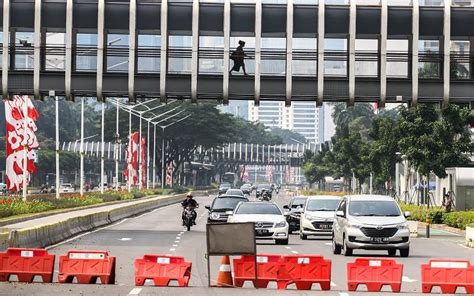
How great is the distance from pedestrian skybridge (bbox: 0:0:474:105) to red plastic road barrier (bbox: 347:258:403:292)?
24535 mm

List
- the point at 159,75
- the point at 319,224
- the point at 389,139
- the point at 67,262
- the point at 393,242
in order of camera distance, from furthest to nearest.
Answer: the point at 389,139 → the point at 159,75 → the point at 319,224 → the point at 393,242 → the point at 67,262

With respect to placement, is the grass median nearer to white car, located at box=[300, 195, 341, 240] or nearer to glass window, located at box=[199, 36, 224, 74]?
glass window, located at box=[199, 36, 224, 74]

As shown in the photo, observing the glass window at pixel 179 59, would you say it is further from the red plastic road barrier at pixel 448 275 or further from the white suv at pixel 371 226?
the red plastic road barrier at pixel 448 275

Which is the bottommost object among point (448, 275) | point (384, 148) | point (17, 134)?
point (448, 275)

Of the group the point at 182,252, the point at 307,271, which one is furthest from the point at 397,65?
the point at 307,271

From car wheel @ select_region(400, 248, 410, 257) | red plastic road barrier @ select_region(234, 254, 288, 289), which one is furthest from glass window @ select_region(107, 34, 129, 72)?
red plastic road barrier @ select_region(234, 254, 288, 289)

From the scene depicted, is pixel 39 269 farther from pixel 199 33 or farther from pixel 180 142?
pixel 180 142

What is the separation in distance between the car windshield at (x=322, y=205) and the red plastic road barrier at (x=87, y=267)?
72.5ft

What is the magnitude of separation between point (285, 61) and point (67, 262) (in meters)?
25.9

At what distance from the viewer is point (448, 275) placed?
76.9 ft

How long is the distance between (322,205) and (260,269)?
896 inches

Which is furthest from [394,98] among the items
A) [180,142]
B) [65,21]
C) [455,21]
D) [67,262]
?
[180,142]

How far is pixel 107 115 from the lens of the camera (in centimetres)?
16438

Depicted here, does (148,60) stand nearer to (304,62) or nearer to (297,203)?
(304,62)
